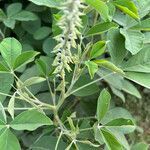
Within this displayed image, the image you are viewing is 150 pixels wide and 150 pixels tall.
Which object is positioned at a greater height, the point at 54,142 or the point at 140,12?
the point at 140,12

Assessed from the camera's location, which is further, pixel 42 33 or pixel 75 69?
pixel 42 33

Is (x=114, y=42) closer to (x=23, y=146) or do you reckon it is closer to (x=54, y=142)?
(x=54, y=142)

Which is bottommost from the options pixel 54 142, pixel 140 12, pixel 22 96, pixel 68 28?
pixel 54 142

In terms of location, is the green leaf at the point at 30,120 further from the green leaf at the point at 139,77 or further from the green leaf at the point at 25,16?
the green leaf at the point at 25,16

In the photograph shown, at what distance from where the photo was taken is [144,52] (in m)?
1.26

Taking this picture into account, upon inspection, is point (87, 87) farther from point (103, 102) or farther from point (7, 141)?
point (7, 141)

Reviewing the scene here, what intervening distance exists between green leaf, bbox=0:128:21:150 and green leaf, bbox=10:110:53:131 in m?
0.03

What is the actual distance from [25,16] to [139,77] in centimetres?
60

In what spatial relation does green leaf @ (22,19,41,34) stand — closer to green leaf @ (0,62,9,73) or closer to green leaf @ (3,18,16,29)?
green leaf @ (3,18,16,29)

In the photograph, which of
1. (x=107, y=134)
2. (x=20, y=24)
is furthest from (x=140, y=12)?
(x=20, y=24)

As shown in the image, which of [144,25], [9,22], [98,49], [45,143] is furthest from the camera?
[9,22]

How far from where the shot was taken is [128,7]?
1.15 meters

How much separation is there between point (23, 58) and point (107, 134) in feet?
1.07

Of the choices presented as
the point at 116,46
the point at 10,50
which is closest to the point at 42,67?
the point at 10,50
